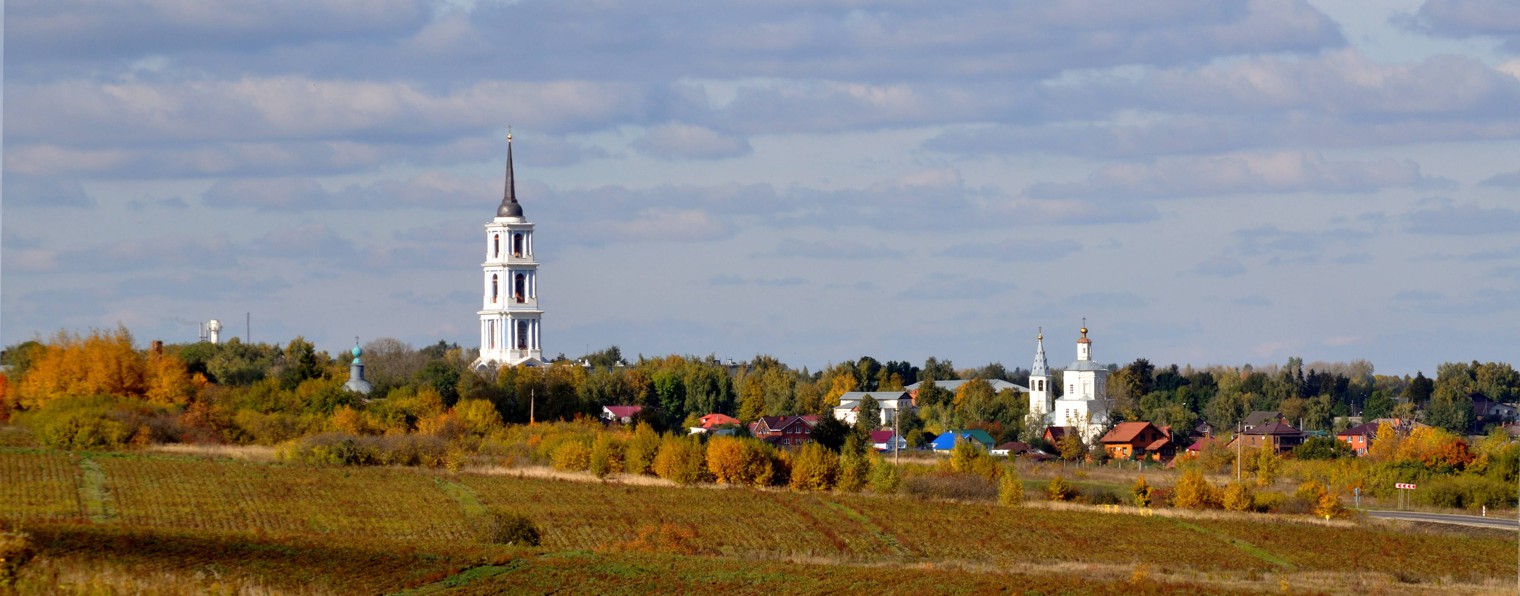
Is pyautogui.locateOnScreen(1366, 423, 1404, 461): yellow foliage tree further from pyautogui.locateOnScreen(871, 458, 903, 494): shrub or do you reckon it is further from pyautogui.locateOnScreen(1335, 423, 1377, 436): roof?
pyautogui.locateOnScreen(871, 458, 903, 494): shrub

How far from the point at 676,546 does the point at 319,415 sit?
38874 mm

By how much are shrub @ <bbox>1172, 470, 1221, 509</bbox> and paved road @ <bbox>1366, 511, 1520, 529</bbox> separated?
5.62m

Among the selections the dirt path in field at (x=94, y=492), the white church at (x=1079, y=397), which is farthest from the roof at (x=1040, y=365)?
the dirt path in field at (x=94, y=492)

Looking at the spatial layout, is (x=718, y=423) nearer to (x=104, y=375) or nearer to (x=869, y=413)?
(x=869, y=413)

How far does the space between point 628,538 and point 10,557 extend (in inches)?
1191

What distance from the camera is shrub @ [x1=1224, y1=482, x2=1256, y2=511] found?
65.7 m

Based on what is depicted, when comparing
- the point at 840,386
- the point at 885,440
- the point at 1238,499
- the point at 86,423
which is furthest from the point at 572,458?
the point at 840,386

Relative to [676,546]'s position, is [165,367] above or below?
above

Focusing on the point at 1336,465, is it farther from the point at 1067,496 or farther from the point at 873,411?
the point at 873,411

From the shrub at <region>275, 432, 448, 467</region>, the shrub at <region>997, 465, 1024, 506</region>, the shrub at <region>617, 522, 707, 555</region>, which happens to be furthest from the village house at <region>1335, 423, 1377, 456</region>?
the shrub at <region>617, 522, 707, 555</region>

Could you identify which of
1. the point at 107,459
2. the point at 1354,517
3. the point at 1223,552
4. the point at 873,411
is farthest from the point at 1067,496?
the point at 873,411

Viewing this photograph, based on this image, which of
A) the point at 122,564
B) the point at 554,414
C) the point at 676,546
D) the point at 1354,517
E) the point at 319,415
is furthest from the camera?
the point at 554,414

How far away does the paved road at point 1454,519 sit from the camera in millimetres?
63031

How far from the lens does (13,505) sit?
53.1 m
